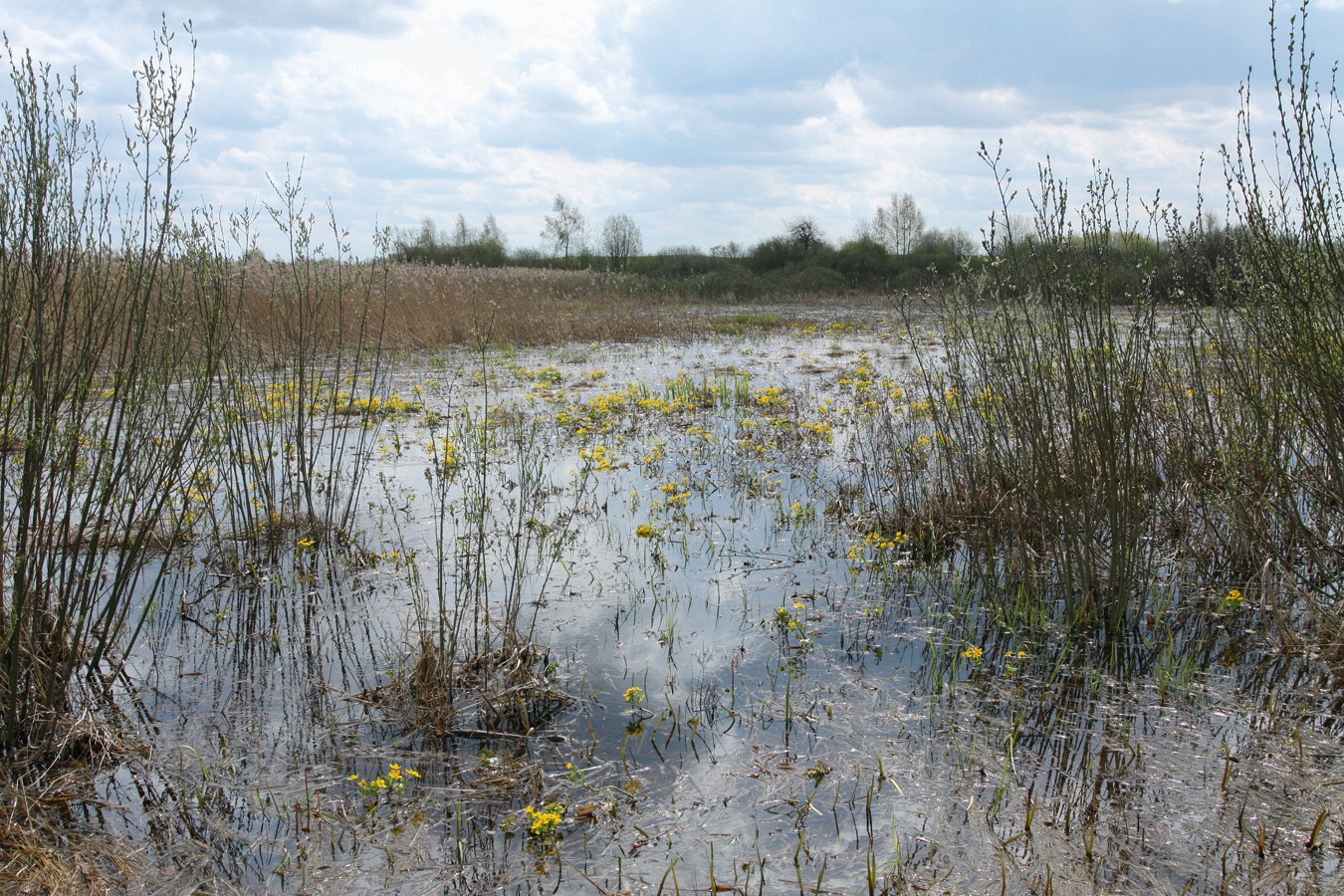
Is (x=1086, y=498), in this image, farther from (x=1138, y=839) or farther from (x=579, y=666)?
(x=579, y=666)

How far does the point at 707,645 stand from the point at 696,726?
2.45ft

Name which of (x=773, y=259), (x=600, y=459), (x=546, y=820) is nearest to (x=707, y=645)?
(x=546, y=820)

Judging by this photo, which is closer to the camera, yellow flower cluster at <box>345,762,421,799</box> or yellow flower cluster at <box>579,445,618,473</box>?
yellow flower cluster at <box>345,762,421,799</box>

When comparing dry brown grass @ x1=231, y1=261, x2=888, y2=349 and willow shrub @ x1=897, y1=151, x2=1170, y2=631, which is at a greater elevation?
dry brown grass @ x1=231, y1=261, x2=888, y2=349

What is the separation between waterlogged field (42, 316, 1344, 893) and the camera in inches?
103

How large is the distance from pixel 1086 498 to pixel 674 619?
205 centimetres

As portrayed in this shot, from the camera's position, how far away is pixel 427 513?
5973 millimetres

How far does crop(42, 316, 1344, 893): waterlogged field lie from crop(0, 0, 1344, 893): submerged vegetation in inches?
0.6

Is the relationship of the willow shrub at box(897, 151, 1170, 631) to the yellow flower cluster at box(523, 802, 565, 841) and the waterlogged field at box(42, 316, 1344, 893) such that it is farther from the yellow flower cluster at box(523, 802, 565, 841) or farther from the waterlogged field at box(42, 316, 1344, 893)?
the yellow flower cluster at box(523, 802, 565, 841)

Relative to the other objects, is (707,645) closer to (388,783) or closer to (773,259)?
(388,783)

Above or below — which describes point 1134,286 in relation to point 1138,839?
above

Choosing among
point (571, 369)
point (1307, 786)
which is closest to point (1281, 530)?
point (1307, 786)

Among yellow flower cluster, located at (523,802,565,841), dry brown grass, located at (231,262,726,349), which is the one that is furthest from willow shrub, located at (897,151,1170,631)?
dry brown grass, located at (231,262,726,349)

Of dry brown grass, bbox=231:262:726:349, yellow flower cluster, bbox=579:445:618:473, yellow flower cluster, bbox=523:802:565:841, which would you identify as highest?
dry brown grass, bbox=231:262:726:349
